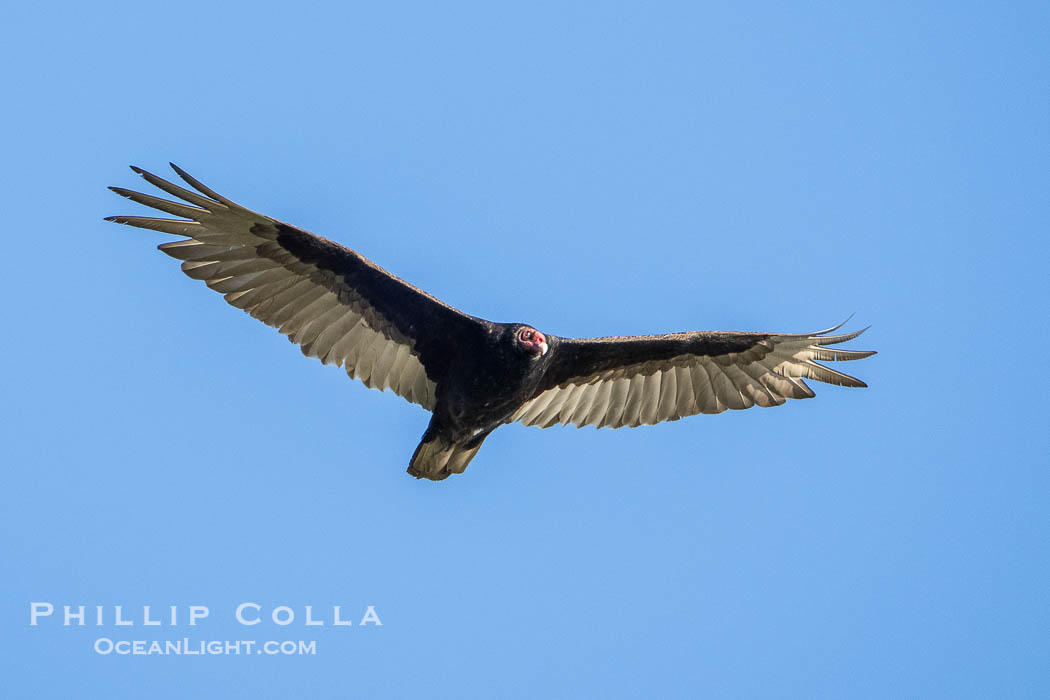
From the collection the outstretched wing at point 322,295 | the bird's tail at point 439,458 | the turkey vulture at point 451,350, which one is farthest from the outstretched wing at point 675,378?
the outstretched wing at point 322,295

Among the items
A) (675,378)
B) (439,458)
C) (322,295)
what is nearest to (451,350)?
(439,458)

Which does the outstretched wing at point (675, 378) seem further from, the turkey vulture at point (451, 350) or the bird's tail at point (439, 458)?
the bird's tail at point (439, 458)

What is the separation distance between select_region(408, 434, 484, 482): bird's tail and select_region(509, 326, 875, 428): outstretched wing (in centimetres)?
69

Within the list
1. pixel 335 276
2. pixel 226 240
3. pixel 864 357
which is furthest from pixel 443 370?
pixel 864 357

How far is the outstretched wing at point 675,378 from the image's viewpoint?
11555 millimetres

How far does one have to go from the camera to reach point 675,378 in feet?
39.1

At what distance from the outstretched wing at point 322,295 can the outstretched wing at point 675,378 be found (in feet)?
3.83

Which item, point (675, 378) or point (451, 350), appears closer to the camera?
point (451, 350)

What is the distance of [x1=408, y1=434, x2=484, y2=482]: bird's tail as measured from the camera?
11.0 meters

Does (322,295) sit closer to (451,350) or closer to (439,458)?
(451,350)

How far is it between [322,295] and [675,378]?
3385mm

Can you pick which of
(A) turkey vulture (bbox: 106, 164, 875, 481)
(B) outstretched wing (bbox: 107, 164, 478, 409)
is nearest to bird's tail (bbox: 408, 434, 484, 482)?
(A) turkey vulture (bbox: 106, 164, 875, 481)

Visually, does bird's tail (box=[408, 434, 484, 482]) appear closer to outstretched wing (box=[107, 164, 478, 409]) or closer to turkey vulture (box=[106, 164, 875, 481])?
turkey vulture (box=[106, 164, 875, 481])

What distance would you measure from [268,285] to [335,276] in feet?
1.90
